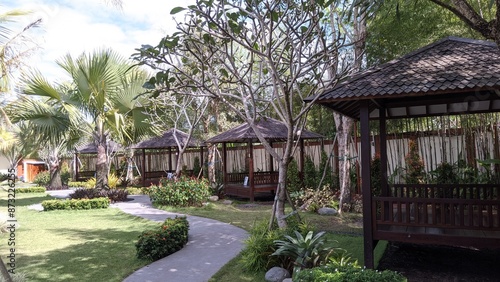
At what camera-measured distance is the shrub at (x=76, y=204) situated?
1305cm

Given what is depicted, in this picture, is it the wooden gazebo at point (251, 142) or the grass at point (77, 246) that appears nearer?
the grass at point (77, 246)

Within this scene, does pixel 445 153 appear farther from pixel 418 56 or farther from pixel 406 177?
pixel 418 56

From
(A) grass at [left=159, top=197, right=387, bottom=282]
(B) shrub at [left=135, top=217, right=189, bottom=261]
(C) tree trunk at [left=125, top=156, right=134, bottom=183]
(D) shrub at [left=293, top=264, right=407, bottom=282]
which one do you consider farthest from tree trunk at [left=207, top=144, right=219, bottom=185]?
(D) shrub at [left=293, top=264, right=407, bottom=282]

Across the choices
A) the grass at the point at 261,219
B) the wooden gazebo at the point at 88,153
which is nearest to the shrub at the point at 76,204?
the grass at the point at 261,219

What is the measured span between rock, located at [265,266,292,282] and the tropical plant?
191mm

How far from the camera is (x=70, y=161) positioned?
30812 millimetres

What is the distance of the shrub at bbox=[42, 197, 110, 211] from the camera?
1305 centimetres

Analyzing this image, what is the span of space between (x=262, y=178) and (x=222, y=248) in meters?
7.77

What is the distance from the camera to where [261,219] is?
10.0 metres

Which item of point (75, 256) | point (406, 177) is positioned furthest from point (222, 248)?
point (406, 177)

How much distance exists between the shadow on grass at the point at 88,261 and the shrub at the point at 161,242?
7.3 inches

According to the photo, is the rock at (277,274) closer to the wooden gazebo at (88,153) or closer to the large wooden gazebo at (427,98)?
the large wooden gazebo at (427,98)

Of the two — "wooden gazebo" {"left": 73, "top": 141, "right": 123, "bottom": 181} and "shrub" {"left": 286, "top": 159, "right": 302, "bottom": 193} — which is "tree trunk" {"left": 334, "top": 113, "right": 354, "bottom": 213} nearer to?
"shrub" {"left": 286, "top": 159, "right": 302, "bottom": 193}

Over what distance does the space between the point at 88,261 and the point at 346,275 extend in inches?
182
